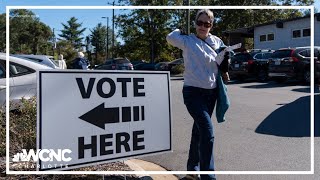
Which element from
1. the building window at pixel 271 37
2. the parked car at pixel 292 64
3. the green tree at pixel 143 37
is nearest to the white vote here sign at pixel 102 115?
the parked car at pixel 292 64

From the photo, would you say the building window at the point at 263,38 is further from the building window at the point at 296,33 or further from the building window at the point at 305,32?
the building window at the point at 305,32

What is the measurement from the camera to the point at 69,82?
13.2ft

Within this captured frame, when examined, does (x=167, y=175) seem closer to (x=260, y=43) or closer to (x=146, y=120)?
(x=146, y=120)

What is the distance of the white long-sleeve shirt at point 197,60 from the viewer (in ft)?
14.8

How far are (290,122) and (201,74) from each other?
4.85m

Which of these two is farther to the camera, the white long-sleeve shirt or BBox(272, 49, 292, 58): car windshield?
BBox(272, 49, 292, 58): car windshield

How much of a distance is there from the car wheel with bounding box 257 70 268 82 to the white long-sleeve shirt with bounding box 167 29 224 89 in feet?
54.7

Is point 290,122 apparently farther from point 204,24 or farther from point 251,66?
point 251,66

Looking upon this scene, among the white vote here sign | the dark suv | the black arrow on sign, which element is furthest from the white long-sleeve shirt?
the dark suv

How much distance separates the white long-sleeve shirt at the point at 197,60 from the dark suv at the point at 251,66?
1640 centimetres

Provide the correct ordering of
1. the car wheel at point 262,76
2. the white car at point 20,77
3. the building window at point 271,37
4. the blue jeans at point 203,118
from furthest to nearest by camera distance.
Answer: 1. the building window at point 271,37
2. the car wheel at point 262,76
3. the white car at point 20,77
4. the blue jeans at point 203,118

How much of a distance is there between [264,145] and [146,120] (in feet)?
9.72

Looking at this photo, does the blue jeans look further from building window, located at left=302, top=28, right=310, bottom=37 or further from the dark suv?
building window, located at left=302, top=28, right=310, bottom=37

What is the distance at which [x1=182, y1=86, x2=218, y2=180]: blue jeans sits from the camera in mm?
4410
